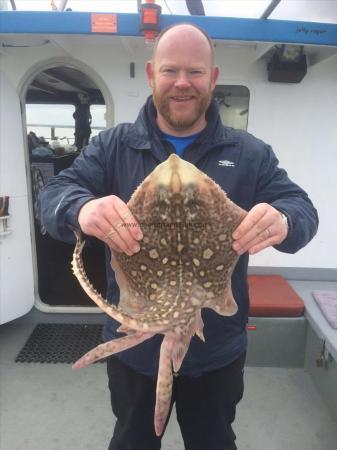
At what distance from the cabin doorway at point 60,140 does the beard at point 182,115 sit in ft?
11.8

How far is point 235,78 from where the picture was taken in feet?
12.2

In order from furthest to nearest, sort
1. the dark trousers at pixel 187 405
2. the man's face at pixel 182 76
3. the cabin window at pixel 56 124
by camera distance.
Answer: the cabin window at pixel 56 124, the dark trousers at pixel 187 405, the man's face at pixel 182 76

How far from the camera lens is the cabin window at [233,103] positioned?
12.4 feet

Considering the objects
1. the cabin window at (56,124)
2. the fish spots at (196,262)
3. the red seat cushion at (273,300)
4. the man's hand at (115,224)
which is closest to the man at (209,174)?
the man's hand at (115,224)

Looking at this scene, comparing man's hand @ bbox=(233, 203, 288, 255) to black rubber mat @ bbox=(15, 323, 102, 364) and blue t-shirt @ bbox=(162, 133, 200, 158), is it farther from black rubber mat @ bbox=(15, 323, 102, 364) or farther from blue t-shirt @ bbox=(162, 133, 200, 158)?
black rubber mat @ bbox=(15, 323, 102, 364)

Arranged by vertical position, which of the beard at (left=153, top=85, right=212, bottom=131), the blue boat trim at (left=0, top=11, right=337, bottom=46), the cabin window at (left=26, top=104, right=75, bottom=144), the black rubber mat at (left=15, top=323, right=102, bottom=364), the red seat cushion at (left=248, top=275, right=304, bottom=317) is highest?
the blue boat trim at (left=0, top=11, right=337, bottom=46)

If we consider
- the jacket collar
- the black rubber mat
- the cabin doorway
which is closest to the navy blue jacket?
the jacket collar

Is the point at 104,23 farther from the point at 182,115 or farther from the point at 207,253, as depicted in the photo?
the point at 207,253

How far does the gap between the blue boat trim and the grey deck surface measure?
3.05 m

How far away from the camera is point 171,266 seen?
118cm

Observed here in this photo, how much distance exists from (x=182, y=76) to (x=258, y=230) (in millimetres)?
723

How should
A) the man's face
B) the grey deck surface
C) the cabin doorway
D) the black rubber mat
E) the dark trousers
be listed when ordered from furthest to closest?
the cabin doorway < the black rubber mat < the grey deck surface < the dark trousers < the man's face

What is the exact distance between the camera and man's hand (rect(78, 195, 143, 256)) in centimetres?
109

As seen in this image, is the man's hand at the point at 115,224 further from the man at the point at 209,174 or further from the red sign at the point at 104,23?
the red sign at the point at 104,23
